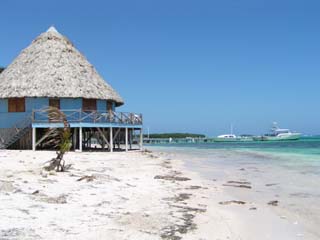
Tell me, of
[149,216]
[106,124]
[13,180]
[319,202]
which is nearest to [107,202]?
[149,216]

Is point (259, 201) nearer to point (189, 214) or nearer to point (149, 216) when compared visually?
point (189, 214)

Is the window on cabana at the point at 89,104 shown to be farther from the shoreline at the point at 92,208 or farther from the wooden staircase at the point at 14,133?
the shoreline at the point at 92,208

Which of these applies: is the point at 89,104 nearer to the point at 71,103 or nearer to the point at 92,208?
the point at 71,103

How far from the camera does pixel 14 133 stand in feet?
80.9

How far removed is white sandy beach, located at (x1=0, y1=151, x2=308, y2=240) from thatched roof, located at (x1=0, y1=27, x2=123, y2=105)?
1407 cm

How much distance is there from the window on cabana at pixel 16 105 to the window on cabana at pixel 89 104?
10.9ft

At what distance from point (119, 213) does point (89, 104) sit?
19068 millimetres

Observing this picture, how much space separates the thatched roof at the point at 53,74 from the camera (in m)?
24.8

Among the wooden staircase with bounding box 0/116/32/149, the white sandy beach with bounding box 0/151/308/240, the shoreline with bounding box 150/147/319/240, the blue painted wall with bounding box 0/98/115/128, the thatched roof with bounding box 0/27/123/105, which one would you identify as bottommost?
the shoreline with bounding box 150/147/319/240

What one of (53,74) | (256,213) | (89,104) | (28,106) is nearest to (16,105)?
(28,106)

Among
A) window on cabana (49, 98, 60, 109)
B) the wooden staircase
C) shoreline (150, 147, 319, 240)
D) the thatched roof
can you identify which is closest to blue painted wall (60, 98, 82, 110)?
window on cabana (49, 98, 60, 109)

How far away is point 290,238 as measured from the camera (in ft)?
21.9

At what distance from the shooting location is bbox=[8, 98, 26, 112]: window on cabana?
25297 mm

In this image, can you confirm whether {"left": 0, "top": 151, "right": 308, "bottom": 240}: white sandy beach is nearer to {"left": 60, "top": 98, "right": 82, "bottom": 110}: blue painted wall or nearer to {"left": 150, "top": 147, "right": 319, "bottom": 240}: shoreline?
{"left": 150, "top": 147, "right": 319, "bottom": 240}: shoreline
